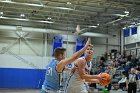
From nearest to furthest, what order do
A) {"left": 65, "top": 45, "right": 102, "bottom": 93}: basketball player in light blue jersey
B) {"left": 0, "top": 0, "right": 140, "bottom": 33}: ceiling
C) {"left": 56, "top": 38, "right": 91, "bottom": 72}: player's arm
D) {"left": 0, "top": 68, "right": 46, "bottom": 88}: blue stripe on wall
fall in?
{"left": 56, "top": 38, "right": 91, "bottom": 72}: player's arm
{"left": 65, "top": 45, "right": 102, "bottom": 93}: basketball player in light blue jersey
{"left": 0, "top": 0, "right": 140, "bottom": 33}: ceiling
{"left": 0, "top": 68, "right": 46, "bottom": 88}: blue stripe on wall

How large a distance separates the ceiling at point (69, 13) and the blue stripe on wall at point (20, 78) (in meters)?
4.38

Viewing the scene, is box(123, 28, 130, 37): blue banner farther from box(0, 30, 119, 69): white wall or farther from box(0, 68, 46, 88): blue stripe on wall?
box(0, 68, 46, 88): blue stripe on wall

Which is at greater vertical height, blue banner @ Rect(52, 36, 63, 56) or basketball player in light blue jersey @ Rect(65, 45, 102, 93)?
basketball player in light blue jersey @ Rect(65, 45, 102, 93)

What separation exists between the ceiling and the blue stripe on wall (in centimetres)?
438

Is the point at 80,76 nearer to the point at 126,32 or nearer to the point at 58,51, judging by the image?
the point at 58,51

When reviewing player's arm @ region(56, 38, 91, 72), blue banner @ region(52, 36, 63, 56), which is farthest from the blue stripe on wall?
player's arm @ region(56, 38, 91, 72)

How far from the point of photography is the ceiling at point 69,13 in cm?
1867

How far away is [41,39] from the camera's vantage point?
27250mm

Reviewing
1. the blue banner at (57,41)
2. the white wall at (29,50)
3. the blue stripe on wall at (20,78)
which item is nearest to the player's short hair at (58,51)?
the blue banner at (57,41)

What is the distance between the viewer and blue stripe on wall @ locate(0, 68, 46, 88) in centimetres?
2525

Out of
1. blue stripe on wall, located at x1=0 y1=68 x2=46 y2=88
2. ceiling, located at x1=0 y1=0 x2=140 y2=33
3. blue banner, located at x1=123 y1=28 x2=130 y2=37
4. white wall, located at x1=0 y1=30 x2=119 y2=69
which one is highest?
ceiling, located at x1=0 y1=0 x2=140 y2=33

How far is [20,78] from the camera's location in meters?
25.7

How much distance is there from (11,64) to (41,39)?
151 inches

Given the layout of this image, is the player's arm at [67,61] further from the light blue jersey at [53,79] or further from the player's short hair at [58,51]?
the player's short hair at [58,51]
